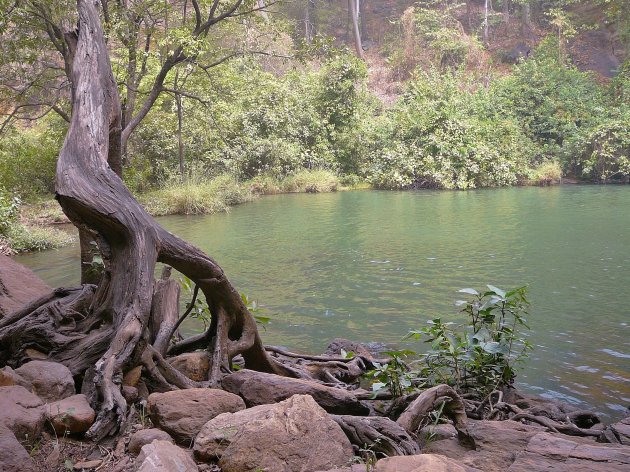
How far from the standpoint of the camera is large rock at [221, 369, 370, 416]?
137 inches

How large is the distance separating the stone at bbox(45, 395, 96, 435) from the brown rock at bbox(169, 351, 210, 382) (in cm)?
100

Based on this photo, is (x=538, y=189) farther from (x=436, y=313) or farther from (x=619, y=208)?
(x=436, y=313)

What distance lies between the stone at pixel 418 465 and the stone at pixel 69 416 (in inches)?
52.5

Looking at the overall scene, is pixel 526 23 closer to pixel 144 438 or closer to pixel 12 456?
pixel 144 438

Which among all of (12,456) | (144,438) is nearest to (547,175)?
(144,438)

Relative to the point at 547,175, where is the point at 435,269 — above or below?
below

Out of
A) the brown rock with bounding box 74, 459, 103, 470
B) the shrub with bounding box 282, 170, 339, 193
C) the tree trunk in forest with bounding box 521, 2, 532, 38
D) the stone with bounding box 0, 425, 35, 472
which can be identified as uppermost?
the tree trunk in forest with bounding box 521, 2, 532, 38

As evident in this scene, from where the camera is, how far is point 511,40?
146ft

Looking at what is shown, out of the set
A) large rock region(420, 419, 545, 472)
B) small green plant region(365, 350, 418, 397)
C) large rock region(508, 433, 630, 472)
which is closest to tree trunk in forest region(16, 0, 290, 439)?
small green plant region(365, 350, 418, 397)

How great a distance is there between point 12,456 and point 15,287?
3.32 meters

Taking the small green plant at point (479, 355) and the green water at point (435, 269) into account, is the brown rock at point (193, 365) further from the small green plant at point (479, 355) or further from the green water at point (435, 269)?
the green water at point (435, 269)

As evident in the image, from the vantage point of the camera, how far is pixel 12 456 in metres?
2.30

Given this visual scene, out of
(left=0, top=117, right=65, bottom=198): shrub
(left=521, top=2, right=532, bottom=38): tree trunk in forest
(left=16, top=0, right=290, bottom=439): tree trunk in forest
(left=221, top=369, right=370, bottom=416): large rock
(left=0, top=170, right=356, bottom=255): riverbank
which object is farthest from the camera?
(left=521, top=2, right=532, bottom=38): tree trunk in forest

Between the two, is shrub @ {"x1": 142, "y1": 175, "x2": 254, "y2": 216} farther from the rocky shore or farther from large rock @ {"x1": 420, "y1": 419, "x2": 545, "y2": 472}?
Answer: large rock @ {"x1": 420, "y1": 419, "x2": 545, "y2": 472}
